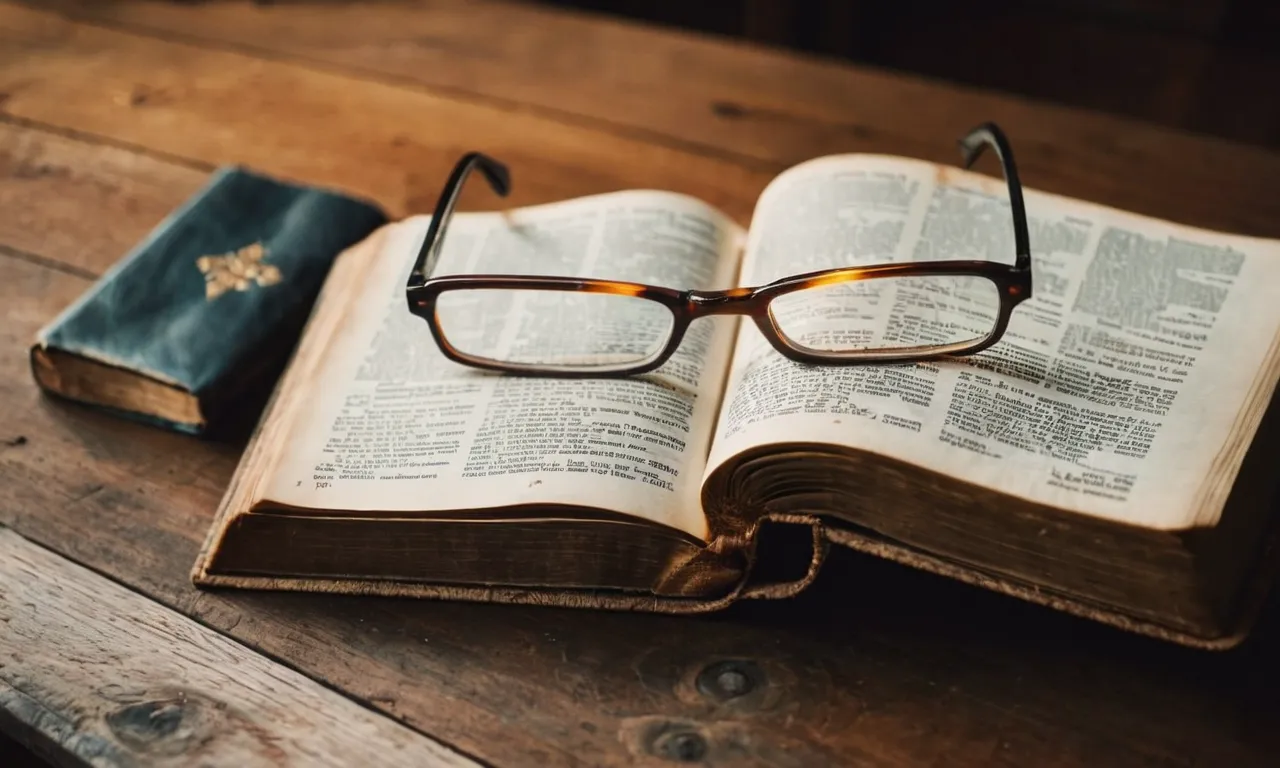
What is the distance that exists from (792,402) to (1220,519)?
9.0 inches

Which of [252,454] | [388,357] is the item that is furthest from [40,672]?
[388,357]

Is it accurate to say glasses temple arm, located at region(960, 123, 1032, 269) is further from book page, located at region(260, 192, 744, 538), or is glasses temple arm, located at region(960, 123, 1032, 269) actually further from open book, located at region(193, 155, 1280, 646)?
book page, located at region(260, 192, 744, 538)

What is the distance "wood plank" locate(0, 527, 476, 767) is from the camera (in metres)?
0.63

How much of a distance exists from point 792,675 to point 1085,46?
1.85m

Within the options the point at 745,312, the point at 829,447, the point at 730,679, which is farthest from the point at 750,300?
the point at 730,679

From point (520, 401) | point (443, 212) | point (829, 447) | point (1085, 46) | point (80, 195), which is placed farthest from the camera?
point (1085, 46)

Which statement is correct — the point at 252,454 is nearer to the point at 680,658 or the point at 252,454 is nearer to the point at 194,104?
the point at 680,658

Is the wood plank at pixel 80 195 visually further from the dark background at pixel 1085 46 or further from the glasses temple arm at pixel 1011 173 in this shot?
the dark background at pixel 1085 46

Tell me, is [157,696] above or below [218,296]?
below

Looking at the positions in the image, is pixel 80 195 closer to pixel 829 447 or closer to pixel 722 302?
pixel 722 302

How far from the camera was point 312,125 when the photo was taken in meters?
1.15

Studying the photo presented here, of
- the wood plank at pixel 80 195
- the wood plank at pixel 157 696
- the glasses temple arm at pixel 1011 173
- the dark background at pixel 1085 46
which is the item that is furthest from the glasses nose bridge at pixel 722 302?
the dark background at pixel 1085 46

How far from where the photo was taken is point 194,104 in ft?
3.88

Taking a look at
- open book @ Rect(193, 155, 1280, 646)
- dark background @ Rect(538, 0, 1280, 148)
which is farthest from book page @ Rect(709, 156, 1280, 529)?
dark background @ Rect(538, 0, 1280, 148)
